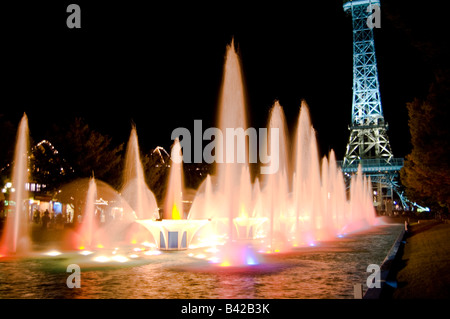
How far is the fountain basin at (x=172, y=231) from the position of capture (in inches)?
628

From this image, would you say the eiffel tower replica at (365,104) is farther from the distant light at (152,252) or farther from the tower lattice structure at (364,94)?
the distant light at (152,252)

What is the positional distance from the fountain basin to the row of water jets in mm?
176

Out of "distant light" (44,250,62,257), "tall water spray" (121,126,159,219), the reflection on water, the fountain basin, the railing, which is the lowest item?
the reflection on water

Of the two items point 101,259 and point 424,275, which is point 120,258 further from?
point 424,275

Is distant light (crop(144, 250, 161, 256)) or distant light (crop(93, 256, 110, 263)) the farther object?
distant light (crop(144, 250, 161, 256))

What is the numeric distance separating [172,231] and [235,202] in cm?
1807

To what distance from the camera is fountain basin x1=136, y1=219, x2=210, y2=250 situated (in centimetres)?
1595

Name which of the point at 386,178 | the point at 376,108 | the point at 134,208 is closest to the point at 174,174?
the point at 134,208

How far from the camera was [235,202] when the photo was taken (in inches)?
1335

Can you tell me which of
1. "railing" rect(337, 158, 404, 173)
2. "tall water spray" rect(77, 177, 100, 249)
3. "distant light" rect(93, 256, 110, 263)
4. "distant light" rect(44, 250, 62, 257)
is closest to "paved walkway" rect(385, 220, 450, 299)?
"distant light" rect(93, 256, 110, 263)

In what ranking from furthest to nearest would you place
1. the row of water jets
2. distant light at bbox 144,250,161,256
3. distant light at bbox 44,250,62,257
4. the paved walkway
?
the row of water jets → distant light at bbox 44,250,62,257 → distant light at bbox 144,250,161,256 → the paved walkway

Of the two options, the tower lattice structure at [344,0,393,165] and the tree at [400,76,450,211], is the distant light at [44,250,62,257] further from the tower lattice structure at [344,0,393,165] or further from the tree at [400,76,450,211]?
the tower lattice structure at [344,0,393,165]
